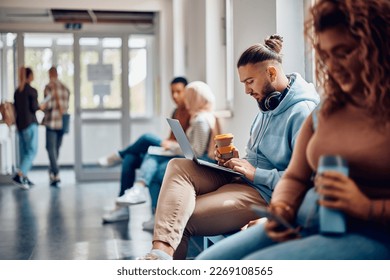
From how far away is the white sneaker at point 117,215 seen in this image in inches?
150

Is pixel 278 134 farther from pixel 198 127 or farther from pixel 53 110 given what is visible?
pixel 53 110

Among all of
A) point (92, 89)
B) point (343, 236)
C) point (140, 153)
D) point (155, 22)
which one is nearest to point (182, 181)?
point (343, 236)

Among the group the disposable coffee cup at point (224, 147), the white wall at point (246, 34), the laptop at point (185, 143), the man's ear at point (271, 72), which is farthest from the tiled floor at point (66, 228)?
the man's ear at point (271, 72)

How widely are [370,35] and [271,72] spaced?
2.72ft

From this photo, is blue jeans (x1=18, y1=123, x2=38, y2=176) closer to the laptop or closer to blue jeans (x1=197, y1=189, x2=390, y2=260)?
the laptop

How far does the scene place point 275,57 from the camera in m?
1.88

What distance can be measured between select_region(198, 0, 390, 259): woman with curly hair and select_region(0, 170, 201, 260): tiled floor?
1.55 m

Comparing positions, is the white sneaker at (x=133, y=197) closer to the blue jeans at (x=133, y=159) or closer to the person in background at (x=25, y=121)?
the blue jeans at (x=133, y=159)

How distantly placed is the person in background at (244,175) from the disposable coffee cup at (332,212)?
70 cm

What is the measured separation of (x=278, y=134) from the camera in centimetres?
186

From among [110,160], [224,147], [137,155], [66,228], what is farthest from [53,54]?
[224,147]

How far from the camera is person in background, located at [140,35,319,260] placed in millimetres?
1715
